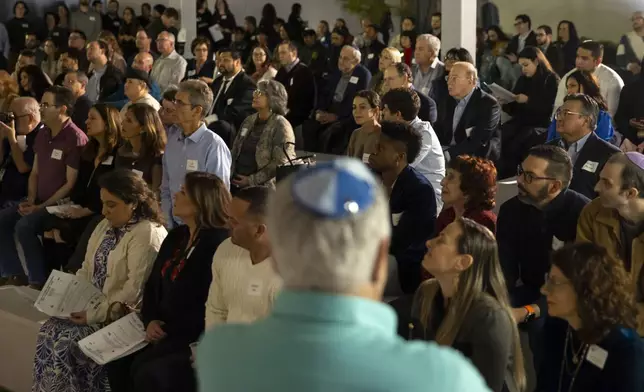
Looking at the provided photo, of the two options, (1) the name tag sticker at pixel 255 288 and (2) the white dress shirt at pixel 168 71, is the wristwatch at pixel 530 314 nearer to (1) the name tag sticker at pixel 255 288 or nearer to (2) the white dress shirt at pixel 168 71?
(1) the name tag sticker at pixel 255 288

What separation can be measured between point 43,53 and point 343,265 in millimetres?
12093

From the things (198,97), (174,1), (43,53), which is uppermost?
(198,97)

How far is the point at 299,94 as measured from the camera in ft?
29.6

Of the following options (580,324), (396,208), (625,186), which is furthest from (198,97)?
(580,324)

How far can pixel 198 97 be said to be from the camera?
5.51m

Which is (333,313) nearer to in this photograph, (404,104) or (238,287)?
(238,287)

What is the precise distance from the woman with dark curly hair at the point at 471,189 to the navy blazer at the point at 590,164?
1049 mm

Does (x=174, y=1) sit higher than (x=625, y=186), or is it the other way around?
(x=625, y=186)

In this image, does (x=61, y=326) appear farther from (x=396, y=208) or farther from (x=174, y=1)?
(x=174, y=1)

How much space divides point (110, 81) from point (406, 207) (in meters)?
5.39

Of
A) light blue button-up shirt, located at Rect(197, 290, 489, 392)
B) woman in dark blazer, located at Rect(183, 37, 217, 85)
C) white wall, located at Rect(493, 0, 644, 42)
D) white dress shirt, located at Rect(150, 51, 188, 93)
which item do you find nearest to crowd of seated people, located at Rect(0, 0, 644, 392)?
light blue button-up shirt, located at Rect(197, 290, 489, 392)

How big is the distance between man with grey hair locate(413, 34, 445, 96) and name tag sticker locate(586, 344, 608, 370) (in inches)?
205

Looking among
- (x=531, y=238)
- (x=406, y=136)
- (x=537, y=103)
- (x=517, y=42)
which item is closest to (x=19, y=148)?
(x=406, y=136)

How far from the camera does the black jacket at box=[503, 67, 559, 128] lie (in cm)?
793
